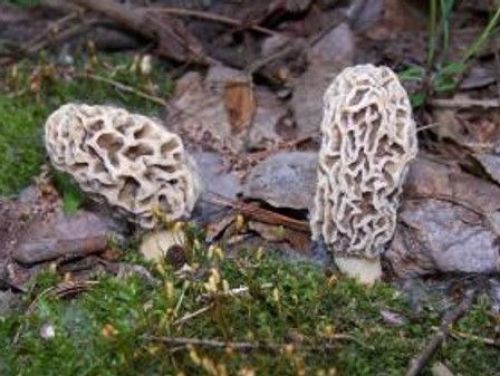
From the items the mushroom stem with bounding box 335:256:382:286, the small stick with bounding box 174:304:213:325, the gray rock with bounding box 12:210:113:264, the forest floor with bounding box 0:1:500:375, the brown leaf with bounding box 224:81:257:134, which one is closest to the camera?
the forest floor with bounding box 0:1:500:375


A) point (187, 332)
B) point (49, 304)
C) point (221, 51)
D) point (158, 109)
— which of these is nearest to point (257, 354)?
point (187, 332)

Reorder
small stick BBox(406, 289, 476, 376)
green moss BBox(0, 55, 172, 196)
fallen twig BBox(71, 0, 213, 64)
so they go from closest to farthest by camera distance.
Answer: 1. small stick BBox(406, 289, 476, 376)
2. green moss BBox(0, 55, 172, 196)
3. fallen twig BBox(71, 0, 213, 64)

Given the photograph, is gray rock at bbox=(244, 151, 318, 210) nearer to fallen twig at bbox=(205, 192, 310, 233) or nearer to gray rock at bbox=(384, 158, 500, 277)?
fallen twig at bbox=(205, 192, 310, 233)

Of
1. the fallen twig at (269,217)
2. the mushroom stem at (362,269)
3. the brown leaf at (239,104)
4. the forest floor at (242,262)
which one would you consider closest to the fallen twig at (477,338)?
the forest floor at (242,262)

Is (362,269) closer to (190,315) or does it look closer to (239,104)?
(190,315)

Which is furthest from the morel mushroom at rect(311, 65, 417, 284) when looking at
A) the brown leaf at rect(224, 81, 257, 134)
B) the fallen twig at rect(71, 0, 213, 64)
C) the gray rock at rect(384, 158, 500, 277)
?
the fallen twig at rect(71, 0, 213, 64)

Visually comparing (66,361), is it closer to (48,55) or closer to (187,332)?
(187,332)
